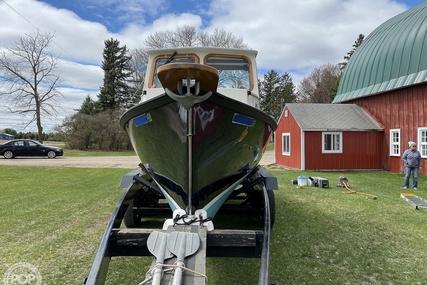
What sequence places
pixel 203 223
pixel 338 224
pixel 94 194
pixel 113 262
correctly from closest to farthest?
pixel 203 223 → pixel 113 262 → pixel 338 224 → pixel 94 194

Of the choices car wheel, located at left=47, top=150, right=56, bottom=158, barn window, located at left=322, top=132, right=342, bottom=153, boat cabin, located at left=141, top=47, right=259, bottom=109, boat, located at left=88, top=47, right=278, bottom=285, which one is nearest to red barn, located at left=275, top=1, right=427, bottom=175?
barn window, located at left=322, top=132, right=342, bottom=153

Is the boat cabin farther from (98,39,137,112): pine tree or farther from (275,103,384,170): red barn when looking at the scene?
(98,39,137,112): pine tree

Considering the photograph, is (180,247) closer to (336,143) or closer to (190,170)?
(190,170)

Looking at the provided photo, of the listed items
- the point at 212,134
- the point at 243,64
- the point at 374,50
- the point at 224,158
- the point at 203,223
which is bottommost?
the point at 203,223

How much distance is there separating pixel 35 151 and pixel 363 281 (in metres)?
24.7

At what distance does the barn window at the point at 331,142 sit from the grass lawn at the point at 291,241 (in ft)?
24.6

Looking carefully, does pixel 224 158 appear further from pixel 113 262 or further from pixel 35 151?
pixel 35 151

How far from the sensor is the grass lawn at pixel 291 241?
374cm

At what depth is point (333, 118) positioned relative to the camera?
1672cm

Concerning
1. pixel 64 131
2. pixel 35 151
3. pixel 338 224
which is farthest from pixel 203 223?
pixel 64 131

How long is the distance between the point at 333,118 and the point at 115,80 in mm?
32852

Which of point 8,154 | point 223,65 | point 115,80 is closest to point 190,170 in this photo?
point 223,65

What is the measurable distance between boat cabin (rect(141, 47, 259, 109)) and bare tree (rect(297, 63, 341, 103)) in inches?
1705

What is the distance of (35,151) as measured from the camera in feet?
76.9
